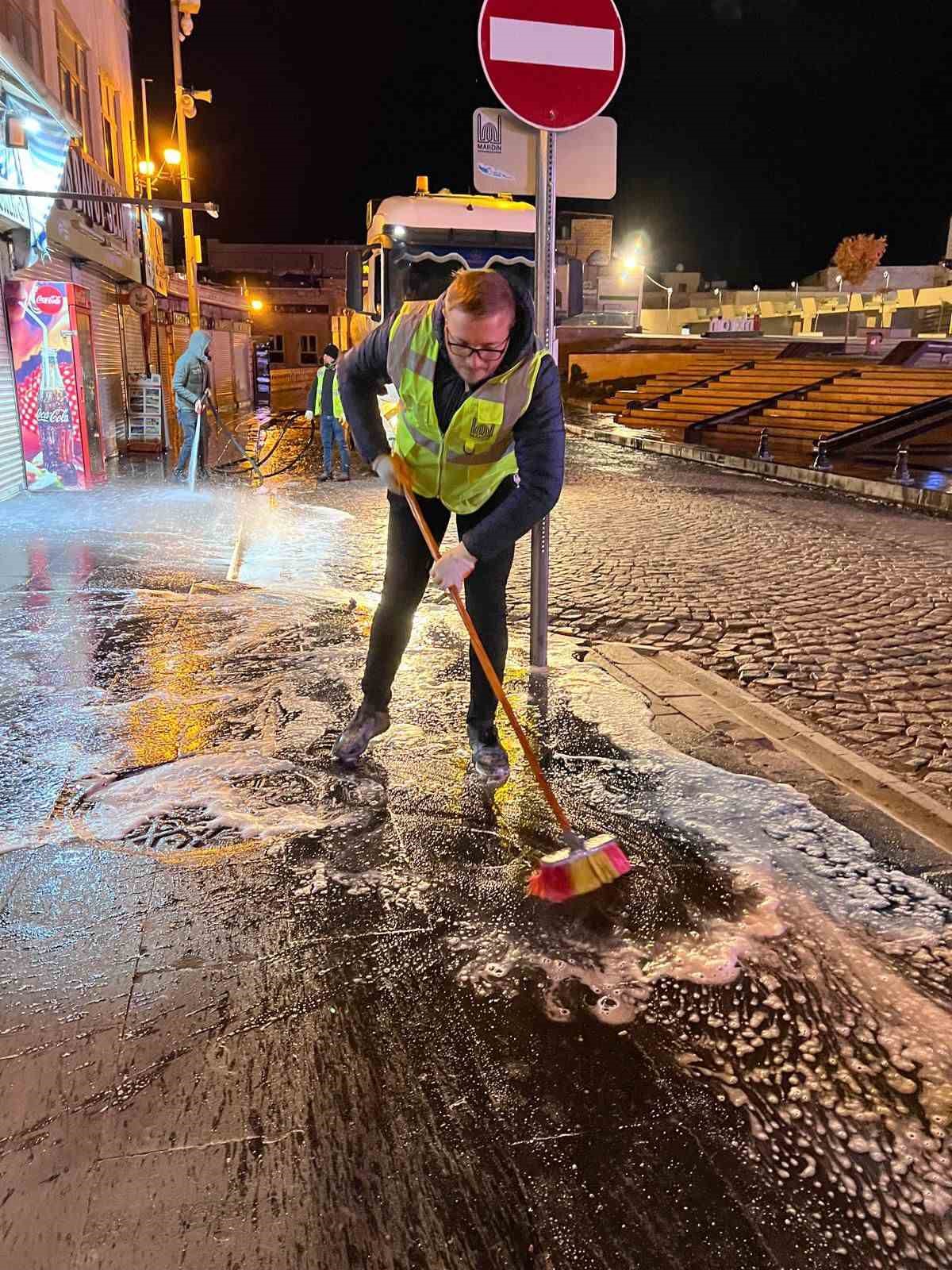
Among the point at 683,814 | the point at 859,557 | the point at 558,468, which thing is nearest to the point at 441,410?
the point at 558,468

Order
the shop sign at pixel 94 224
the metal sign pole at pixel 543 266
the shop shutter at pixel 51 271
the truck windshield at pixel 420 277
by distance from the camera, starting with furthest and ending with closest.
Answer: the shop sign at pixel 94 224 < the shop shutter at pixel 51 271 < the truck windshield at pixel 420 277 < the metal sign pole at pixel 543 266

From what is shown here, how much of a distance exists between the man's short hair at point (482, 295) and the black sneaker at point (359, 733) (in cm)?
164

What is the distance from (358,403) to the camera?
365 centimetres

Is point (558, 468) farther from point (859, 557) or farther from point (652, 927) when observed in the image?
point (859, 557)

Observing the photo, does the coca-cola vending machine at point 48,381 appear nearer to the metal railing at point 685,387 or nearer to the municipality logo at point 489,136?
the municipality logo at point 489,136

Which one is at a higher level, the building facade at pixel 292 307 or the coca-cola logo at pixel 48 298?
the building facade at pixel 292 307

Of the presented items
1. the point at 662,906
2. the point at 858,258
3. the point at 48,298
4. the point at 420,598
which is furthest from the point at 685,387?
the point at 858,258

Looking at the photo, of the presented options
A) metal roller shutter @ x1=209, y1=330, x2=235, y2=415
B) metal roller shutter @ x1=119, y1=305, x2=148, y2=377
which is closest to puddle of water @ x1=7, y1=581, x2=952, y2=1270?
metal roller shutter @ x1=119, y1=305, x2=148, y2=377

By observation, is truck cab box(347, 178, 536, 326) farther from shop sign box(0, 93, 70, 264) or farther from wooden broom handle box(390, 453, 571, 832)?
wooden broom handle box(390, 453, 571, 832)

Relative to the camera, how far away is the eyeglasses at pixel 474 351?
3.02m

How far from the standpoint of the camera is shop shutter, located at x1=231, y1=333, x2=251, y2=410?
31.6 m

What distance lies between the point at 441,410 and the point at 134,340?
64.9 ft

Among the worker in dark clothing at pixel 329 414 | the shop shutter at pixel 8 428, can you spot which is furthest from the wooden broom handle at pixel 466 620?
the worker in dark clothing at pixel 329 414

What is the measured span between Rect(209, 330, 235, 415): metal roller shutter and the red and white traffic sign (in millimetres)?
24598
